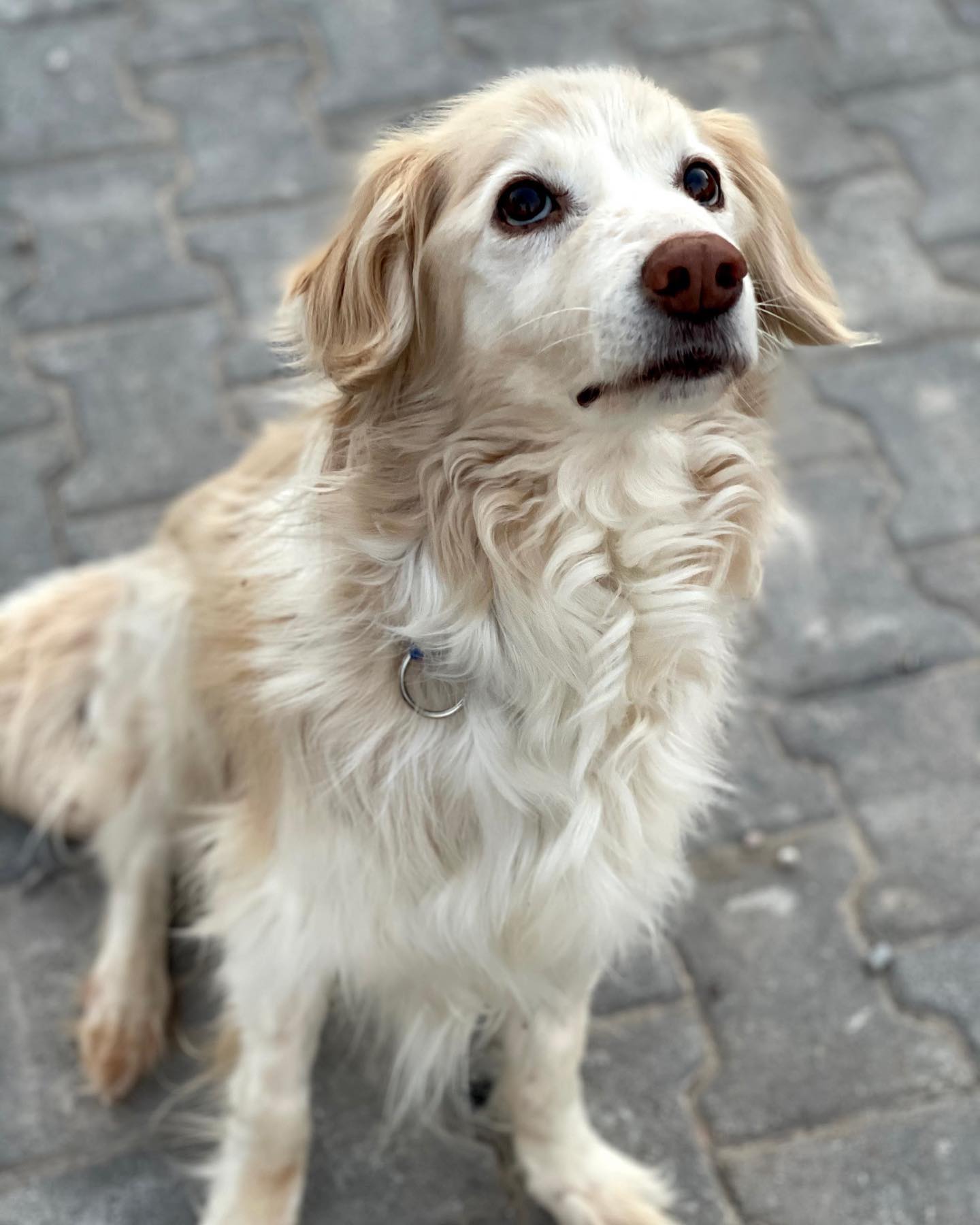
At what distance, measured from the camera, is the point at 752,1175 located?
2395 millimetres

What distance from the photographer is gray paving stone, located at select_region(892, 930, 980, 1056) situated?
2.55 metres

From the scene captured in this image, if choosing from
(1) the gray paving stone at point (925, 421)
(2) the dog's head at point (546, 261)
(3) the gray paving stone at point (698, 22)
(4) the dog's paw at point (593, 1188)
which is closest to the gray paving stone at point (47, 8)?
(3) the gray paving stone at point (698, 22)

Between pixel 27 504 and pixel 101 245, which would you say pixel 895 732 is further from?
pixel 101 245

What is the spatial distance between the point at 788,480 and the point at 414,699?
167 centimetres

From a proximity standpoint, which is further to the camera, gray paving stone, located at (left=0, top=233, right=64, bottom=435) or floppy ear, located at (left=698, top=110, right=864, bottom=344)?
gray paving stone, located at (left=0, top=233, right=64, bottom=435)

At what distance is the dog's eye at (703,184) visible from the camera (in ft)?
6.11

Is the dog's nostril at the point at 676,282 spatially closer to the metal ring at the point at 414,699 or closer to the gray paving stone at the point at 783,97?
the metal ring at the point at 414,699

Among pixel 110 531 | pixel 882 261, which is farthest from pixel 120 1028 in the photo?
pixel 882 261

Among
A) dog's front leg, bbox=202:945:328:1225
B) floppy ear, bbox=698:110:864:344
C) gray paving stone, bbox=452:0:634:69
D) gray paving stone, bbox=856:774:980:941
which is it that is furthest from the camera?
gray paving stone, bbox=452:0:634:69

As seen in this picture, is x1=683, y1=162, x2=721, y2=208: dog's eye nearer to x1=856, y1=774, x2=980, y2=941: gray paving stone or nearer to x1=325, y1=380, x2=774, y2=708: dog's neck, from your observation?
x1=325, y1=380, x2=774, y2=708: dog's neck

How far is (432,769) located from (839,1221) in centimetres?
114

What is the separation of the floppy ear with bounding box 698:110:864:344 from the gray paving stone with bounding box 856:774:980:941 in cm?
114

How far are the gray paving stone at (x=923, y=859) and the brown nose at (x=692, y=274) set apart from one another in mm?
1479

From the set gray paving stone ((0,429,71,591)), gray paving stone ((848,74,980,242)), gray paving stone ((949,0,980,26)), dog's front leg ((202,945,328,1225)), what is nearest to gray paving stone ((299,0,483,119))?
gray paving stone ((848,74,980,242))
